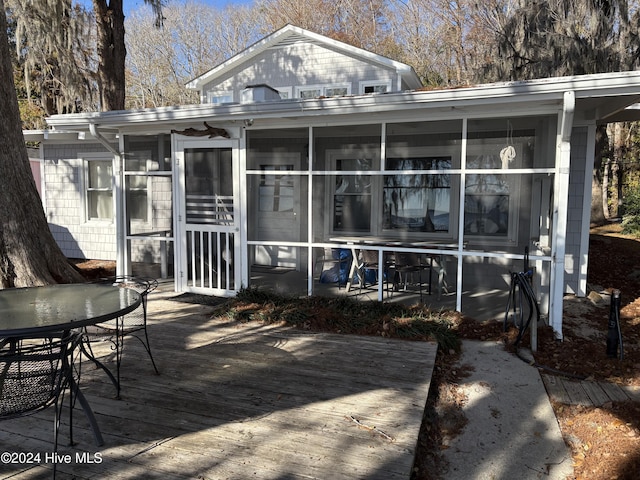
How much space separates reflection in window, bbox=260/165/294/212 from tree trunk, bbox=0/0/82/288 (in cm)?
311

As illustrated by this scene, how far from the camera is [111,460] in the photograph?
2555mm

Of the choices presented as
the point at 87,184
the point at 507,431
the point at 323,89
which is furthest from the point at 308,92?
the point at 507,431

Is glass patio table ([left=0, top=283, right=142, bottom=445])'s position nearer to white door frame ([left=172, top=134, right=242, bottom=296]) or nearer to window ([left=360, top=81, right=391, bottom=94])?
white door frame ([left=172, top=134, right=242, bottom=296])

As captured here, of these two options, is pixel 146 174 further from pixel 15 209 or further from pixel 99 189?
pixel 99 189

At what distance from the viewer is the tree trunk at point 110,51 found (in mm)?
10352

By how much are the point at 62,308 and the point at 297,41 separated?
864cm

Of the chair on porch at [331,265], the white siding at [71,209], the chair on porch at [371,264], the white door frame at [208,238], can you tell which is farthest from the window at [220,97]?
the chair on porch at [371,264]

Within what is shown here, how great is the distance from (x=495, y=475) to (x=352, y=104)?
3900 millimetres

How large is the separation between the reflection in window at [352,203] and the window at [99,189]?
5.20 meters

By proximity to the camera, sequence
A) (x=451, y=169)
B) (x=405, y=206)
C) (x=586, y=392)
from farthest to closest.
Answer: (x=405, y=206) → (x=451, y=169) → (x=586, y=392)

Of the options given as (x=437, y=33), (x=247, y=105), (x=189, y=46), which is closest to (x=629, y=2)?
(x=437, y=33)

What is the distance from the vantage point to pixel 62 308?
2.94 m

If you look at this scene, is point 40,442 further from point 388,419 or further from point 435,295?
point 435,295

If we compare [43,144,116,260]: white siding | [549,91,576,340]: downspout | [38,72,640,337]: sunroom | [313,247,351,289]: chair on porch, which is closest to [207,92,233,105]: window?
[43,144,116,260]: white siding
